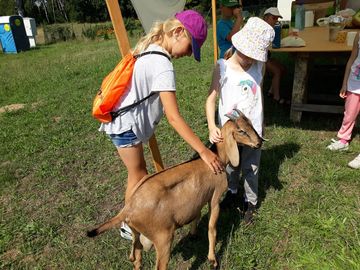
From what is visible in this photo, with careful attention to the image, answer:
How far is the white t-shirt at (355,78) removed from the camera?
399cm

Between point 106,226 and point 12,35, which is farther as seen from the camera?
point 12,35

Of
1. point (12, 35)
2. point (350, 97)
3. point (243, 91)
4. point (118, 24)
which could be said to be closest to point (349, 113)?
point (350, 97)

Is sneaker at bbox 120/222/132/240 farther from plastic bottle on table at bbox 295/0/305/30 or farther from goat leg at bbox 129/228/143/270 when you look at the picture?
plastic bottle on table at bbox 295/0/305/30

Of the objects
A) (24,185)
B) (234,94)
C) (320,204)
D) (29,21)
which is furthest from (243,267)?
(29,21)

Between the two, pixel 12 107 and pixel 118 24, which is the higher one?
pixel 118 24

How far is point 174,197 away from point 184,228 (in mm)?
1040

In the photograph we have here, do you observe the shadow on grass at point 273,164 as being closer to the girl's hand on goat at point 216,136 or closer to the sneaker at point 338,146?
the sneaker at point 338,146

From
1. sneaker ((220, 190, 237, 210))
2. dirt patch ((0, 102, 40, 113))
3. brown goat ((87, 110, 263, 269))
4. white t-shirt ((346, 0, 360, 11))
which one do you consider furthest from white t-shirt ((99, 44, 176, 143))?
white t-shirt ((346, 0, 360, 11))

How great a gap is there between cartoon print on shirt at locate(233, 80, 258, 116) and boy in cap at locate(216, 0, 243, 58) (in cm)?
253

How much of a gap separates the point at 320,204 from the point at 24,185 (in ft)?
11.1

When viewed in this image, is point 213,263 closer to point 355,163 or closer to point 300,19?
point 355,163

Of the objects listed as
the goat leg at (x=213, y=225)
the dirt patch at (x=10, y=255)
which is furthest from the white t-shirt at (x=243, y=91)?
the dirt patch at (x=10, y=255)

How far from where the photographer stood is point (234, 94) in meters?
2.81

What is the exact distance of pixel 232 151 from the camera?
2.52m
